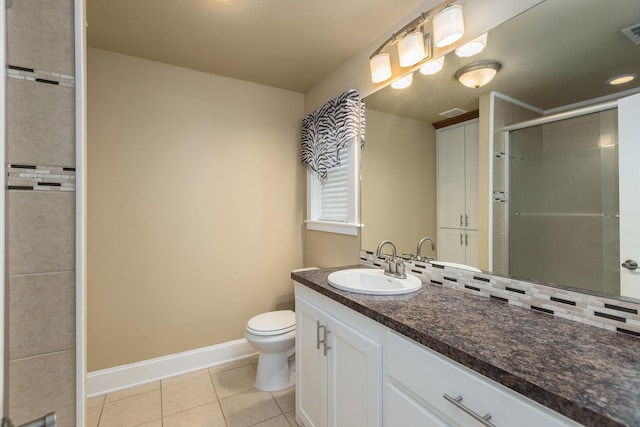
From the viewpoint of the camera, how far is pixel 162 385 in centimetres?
218

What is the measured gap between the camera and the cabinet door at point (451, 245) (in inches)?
60.4

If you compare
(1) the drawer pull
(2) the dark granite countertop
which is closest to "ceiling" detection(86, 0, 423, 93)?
(2) the dark granite countertop

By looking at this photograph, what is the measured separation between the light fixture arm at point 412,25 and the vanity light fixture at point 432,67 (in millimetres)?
206

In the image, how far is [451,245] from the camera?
158 cm

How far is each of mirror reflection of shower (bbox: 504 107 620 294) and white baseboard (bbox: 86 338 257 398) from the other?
7.27 ft

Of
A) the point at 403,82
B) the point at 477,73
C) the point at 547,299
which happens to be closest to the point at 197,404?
the point at 547,299

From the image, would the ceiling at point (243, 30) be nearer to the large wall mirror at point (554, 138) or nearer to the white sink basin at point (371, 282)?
the large wall mirror at point (554, 138)

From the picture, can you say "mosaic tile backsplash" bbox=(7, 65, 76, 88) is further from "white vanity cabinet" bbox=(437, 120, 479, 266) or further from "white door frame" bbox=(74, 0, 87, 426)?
"white vanity cabinet" bbox=(437, 120, 479, 266)

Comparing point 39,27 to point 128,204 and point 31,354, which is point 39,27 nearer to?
point 31,354

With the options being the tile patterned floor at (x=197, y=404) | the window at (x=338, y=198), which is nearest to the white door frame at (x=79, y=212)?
the tile patterned floor at (x=197, y=404)

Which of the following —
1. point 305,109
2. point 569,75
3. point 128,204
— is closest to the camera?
point 569,75

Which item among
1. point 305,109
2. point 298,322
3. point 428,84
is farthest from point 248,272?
point 428,84

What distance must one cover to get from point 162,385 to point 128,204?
1364 mm

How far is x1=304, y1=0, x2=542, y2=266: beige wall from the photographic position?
4.34ft
